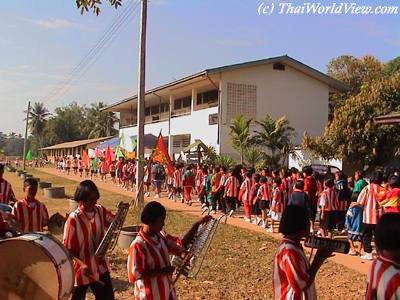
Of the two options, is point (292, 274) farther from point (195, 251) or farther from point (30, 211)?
point (30, 211)

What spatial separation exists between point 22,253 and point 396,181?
22.5 feet

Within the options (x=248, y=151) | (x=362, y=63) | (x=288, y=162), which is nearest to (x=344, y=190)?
(x=248, y=151)

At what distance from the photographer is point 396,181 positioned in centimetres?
885

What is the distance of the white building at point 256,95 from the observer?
26516 millimetres

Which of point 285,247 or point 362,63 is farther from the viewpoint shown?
point 362,63

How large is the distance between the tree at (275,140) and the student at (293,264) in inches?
776

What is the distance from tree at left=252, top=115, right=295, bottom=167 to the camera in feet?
77.3

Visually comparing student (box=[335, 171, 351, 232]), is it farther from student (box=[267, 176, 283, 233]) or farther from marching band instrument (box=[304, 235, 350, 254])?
marching band instrument (box=[304, 235, 350, 254])

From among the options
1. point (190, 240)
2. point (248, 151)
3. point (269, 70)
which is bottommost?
point (190, 240)

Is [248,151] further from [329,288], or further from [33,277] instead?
[33,277]

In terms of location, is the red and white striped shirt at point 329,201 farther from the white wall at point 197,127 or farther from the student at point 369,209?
the white wall at point 197,127

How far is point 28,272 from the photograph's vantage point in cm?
407

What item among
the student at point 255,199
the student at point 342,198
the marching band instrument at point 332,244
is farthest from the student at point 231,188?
the marching band instrument at point 332,244

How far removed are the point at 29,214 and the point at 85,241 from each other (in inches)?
67.0
